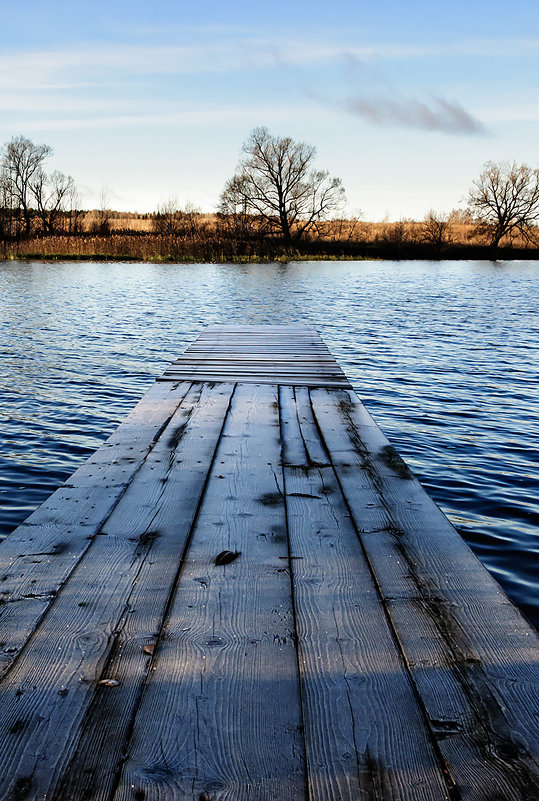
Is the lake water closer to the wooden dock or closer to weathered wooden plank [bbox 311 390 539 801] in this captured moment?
weathered wooden plank [bbox 311 390 539 801]

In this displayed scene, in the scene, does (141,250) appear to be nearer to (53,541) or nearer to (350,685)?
(53,541)

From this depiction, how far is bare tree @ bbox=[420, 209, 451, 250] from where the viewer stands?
47.7 metres

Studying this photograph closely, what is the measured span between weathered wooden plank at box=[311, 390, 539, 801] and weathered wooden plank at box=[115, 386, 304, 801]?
13.8 inches

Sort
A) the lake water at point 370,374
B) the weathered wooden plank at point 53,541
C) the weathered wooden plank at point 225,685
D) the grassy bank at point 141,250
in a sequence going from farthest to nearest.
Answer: the grassy bank at point 141,250, the lake water at point 370,374, the weathered wooden plank at point 53,541, the weathered wooden plank at point 225,685

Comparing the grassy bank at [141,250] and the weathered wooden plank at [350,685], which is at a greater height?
the grassy bank at [141,250]

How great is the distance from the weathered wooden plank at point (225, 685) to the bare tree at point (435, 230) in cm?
4845

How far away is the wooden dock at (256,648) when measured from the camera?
1.33 metres

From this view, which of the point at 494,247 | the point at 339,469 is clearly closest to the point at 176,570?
the point at 339,469

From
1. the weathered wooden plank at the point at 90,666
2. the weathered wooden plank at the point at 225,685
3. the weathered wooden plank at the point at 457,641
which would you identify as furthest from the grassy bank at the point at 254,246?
the weathered wooden plank at the point at 225,685

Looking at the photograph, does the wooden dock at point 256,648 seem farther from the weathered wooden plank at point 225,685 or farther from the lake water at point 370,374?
the lake water at point 370,374

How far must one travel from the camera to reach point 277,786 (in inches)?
50.7

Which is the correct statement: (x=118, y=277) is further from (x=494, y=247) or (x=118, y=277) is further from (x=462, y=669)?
(x=494, y=247)

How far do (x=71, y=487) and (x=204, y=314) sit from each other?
40.6ft

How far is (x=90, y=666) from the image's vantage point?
1.64 metres
